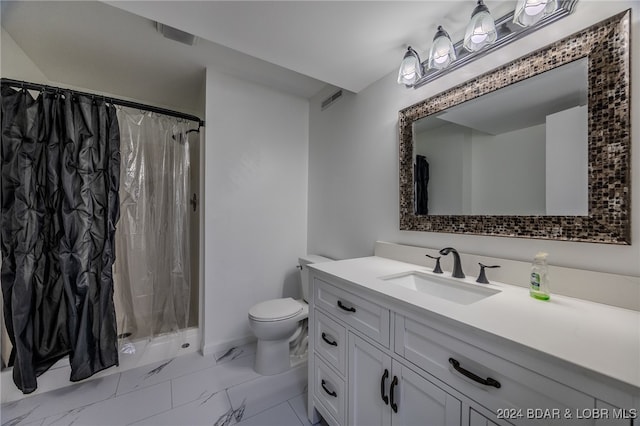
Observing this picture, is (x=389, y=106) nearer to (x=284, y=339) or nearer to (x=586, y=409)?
(x=586, y=409)

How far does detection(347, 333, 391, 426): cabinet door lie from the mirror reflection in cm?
84

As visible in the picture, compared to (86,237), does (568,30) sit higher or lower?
higher

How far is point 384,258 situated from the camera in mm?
1624

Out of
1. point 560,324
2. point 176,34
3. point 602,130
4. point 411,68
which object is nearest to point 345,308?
point 560,324

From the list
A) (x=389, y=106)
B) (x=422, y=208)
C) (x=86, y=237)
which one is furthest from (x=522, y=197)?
(x=86, y=237)

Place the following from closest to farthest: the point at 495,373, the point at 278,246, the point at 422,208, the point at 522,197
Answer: the point at 495,373 < the point at 522,197 < the point at 422,208 < the point at 278,246

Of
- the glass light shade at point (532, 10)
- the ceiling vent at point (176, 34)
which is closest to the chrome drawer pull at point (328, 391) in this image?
the glass light shade at point (532, 10)

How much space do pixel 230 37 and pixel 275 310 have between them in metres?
1.78

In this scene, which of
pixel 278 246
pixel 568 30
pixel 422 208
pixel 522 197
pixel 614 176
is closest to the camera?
pixel 614 176

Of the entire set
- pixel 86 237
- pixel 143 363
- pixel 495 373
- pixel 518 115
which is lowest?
pixel 143 363

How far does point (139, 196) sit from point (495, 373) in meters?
2.30

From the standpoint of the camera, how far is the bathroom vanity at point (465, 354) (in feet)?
1.71

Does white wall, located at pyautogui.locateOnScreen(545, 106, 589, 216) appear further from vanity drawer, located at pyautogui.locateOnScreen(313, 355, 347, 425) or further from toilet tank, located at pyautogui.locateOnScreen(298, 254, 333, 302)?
toilet tank, located at pyautogui.locateOnScreen(298, 254, 333, 302)

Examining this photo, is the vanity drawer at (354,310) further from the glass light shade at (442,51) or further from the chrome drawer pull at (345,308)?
the glass light shade at (442,51)
